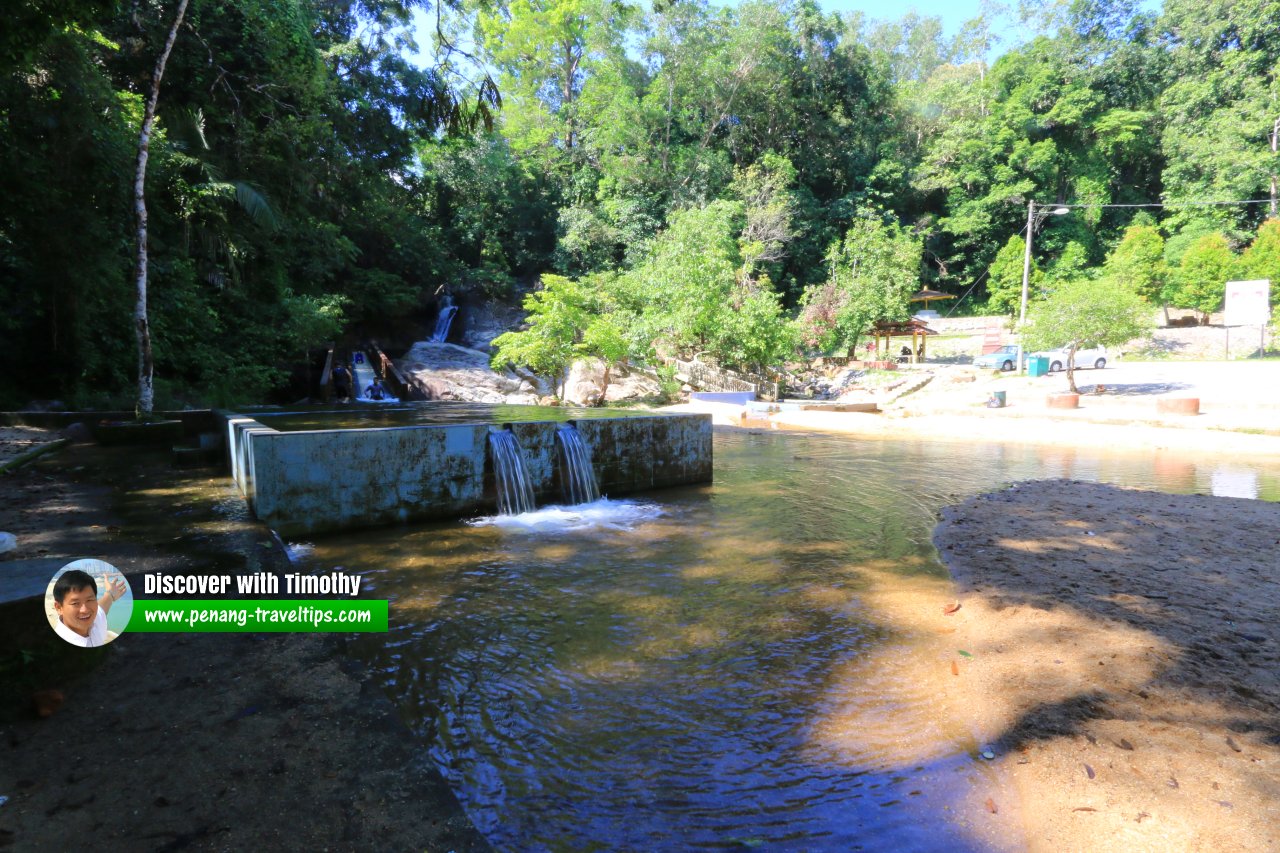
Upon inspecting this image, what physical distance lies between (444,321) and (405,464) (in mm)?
26066

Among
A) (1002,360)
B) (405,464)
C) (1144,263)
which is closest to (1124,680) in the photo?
(405,464)

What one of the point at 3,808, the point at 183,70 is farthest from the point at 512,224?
the point at 3,808

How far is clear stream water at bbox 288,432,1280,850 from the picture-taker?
2.53 meters

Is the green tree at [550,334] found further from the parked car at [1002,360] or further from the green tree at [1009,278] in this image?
the green tree at [1009,278]

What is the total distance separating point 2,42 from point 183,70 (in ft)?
36.7

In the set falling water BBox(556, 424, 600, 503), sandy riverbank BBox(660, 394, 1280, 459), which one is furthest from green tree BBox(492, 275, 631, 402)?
A: falling water BBox(556, 424, 600, 503)

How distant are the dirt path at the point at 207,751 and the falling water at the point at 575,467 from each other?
4.46m

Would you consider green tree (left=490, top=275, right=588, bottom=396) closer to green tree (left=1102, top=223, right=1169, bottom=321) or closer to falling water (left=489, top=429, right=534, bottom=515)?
falling water (left=489, top=429, right=534, bottom=515)

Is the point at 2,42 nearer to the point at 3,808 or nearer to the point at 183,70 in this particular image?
the point at 3,808

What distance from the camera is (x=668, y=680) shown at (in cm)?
360

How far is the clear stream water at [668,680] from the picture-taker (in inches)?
99.7

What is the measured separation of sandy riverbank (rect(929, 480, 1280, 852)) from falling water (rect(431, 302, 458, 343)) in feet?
91.9

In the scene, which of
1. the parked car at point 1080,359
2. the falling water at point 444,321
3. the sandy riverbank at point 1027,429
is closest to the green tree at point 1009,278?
the parked car at point 1080,359

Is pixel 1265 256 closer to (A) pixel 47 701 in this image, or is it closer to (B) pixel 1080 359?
(B) pixel 1080 359
